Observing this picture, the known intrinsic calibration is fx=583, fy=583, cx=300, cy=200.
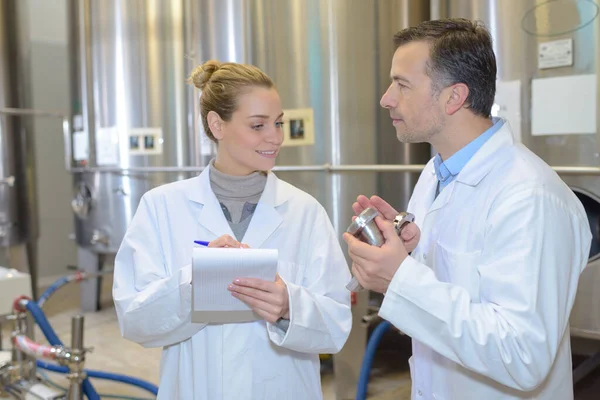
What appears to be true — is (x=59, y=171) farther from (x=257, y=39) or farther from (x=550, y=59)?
(x=550, y=59)

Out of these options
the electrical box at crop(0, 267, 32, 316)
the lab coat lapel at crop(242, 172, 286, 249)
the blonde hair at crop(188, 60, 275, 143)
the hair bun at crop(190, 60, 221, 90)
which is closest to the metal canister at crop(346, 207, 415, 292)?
the lab coat lapel at crop(242, 172, 286, 249)

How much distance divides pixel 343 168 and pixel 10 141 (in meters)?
2.70

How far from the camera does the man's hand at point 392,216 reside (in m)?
1.20

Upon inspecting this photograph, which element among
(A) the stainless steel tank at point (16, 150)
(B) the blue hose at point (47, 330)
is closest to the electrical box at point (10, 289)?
(B) the blue hose at point (47, 330)

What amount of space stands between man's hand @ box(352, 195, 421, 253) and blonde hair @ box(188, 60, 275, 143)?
1.45 feet

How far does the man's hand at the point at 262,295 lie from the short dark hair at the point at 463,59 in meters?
0.53

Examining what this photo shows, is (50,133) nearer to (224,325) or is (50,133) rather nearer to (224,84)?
(224,84)

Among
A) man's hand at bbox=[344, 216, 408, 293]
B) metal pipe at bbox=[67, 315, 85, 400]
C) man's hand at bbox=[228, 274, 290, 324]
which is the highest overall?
man's hand at bbox=[344, 216, 408, 293]

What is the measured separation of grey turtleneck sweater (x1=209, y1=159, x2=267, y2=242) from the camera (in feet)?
4.84

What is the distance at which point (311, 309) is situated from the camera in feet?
4.25

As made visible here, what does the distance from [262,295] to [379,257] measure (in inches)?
11.9

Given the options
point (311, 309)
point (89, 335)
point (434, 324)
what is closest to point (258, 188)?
point (311, 309)

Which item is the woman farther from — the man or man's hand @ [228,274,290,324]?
the man

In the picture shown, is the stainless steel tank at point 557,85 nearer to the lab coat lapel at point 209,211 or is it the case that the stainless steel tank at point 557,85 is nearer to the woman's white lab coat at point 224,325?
the woman's white lab coat at point 224,325
